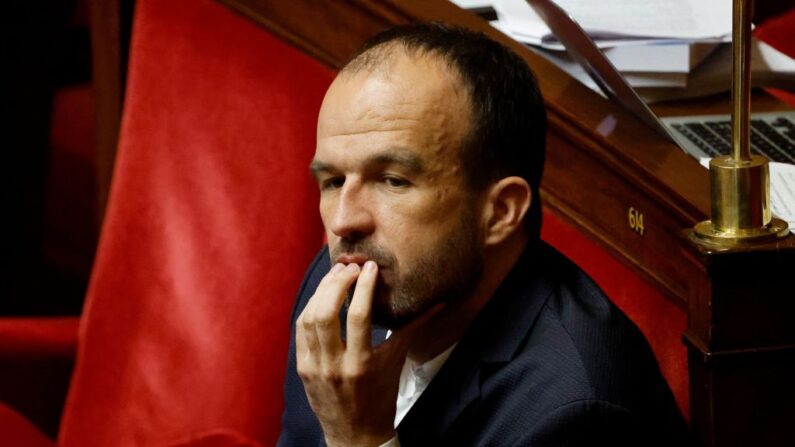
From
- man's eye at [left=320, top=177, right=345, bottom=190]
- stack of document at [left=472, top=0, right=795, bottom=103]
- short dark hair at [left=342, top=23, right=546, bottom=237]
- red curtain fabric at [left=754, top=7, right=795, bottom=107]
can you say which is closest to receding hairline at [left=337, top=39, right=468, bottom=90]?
short dark hair at [left=342, top=23, right=546, bottom=237]

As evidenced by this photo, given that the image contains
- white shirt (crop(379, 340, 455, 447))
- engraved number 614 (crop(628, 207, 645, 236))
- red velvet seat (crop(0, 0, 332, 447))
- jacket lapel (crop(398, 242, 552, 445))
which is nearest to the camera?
jacket lapel (crop(398, 242, 552, 445))

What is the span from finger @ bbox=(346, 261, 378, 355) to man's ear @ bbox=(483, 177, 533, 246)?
0.12 m

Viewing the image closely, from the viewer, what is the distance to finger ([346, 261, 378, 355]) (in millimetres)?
1002

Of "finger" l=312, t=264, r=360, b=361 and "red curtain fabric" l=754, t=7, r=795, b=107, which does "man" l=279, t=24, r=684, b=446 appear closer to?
"finger" l=312, t=264, r=360, b=361

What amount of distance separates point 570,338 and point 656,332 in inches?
15.3

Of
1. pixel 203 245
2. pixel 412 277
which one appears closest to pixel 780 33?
pixel 203 245

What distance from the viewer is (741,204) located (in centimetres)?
93

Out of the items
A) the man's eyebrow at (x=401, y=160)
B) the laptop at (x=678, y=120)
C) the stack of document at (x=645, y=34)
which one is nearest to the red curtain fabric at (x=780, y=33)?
the stack of document at (x=645, y=34)

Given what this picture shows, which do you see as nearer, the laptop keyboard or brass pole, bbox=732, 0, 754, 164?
brass pole, bbox=732, 0, 754, 164

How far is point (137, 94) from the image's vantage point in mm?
1770

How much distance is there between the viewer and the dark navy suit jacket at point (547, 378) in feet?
3.11

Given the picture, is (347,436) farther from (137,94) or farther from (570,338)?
(137,94)

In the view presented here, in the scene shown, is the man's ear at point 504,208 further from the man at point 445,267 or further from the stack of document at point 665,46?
the stack of document at point 665,46

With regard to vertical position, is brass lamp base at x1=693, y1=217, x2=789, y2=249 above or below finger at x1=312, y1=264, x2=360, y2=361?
above
